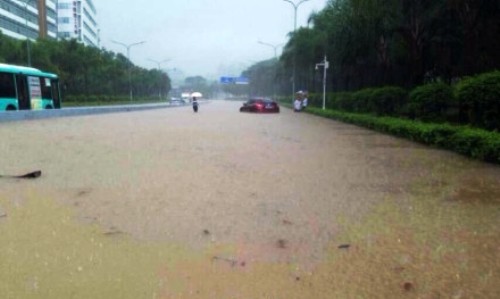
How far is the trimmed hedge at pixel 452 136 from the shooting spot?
396 inches

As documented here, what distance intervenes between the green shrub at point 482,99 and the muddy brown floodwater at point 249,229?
2.47 m

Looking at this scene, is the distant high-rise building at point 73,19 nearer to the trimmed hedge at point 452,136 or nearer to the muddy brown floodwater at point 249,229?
the trimmed hedge at point 452,136

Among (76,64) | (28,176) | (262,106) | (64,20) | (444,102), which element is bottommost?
(262,106)

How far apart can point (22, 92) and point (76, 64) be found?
1021 inches

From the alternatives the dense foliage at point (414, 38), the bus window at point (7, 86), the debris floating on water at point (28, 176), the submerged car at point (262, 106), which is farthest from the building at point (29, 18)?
the debris floating on water at point (28, 176)

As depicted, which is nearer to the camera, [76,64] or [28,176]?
[28,176]

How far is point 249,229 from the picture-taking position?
5.43 metres

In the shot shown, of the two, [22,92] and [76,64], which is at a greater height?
[76,64]

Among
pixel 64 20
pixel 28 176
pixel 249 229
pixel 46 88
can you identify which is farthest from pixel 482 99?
pixel 64 20

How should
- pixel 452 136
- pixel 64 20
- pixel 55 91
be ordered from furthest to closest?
pixel 64 20, pixel 55 91, pixel 452 136

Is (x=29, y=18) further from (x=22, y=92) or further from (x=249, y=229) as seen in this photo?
(x=249, y=229)

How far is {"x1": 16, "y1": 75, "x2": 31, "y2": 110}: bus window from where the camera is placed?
87.7ft

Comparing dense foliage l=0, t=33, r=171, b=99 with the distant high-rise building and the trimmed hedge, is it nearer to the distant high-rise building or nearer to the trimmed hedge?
the distant high-rise building

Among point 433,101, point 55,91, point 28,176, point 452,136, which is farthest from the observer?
point 55,91
